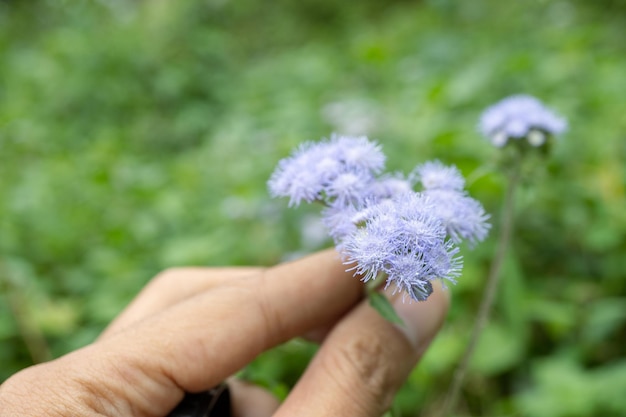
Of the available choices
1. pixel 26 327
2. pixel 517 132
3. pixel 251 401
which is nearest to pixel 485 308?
pixel 517 132

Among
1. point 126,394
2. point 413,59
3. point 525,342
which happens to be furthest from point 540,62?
point 126,394

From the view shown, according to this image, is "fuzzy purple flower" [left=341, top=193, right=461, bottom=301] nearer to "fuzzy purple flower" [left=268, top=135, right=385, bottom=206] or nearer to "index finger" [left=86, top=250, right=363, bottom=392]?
"fuzzy purple flower" [left=268, top=135, right=385, bottom=206]

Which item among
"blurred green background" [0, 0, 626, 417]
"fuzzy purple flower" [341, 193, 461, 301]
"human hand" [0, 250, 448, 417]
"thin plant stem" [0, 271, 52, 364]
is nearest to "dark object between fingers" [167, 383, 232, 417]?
"human hand" [0, 250, 448, 417]

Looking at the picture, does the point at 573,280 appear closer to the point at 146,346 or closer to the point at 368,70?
the point at 146,346

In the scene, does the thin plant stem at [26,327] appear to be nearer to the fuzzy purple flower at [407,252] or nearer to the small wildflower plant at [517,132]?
the small wildflower plant at [517,132]

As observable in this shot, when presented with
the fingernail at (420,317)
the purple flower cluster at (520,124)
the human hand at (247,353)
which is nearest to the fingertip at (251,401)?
the human hand at (247,353)

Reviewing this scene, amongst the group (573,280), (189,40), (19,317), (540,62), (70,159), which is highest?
(189,40)

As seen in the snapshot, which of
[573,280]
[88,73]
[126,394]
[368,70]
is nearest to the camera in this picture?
[126,394]
